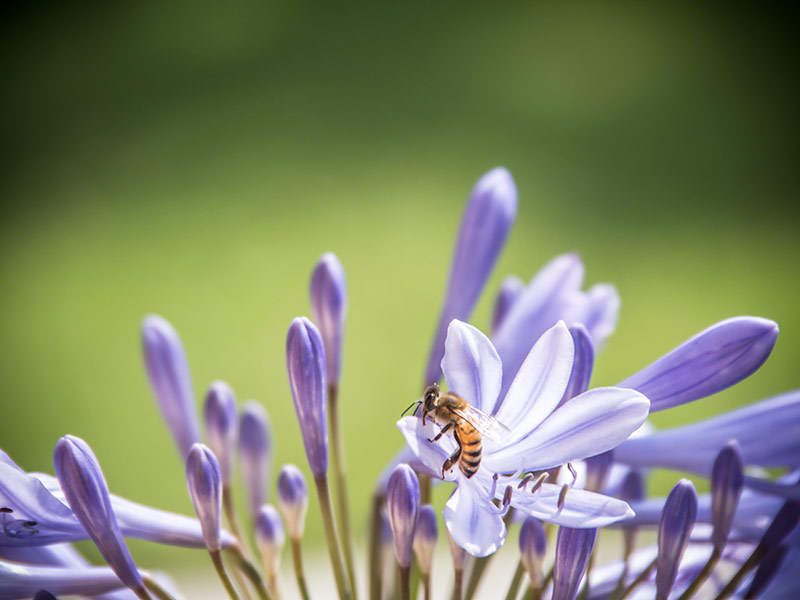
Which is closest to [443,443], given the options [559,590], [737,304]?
[559,590]

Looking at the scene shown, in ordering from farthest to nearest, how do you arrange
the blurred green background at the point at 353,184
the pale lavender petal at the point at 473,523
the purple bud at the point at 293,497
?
the blurred green background at the point at 353,184 < the purple bud at the point at 293,497 < the pale lavender petal at the point at 473,523

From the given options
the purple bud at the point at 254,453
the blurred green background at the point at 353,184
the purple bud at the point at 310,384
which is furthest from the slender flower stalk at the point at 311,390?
the blurred green background at the point at 353,184

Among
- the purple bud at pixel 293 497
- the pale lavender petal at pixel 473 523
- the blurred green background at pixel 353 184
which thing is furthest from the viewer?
the blurred green background at pixel 353 184

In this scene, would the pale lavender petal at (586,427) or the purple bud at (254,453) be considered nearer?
the pale lavender petal at (586,427)

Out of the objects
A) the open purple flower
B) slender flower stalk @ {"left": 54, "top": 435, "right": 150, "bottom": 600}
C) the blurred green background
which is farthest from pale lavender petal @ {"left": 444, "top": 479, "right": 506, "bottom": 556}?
the blurred green background

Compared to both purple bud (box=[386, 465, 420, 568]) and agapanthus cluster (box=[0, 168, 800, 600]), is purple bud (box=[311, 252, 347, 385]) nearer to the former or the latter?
agapanthus cluster (box=[0, 168, 800, 600])

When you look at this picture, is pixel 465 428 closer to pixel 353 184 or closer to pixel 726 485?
pixel 726 485

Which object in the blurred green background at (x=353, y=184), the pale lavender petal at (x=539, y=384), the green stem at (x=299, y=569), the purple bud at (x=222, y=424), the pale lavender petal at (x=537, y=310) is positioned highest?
the blurred green background at (x=353, y=184)

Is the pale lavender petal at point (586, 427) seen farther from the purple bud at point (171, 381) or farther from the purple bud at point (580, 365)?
the purple bud at point (171, 381)
